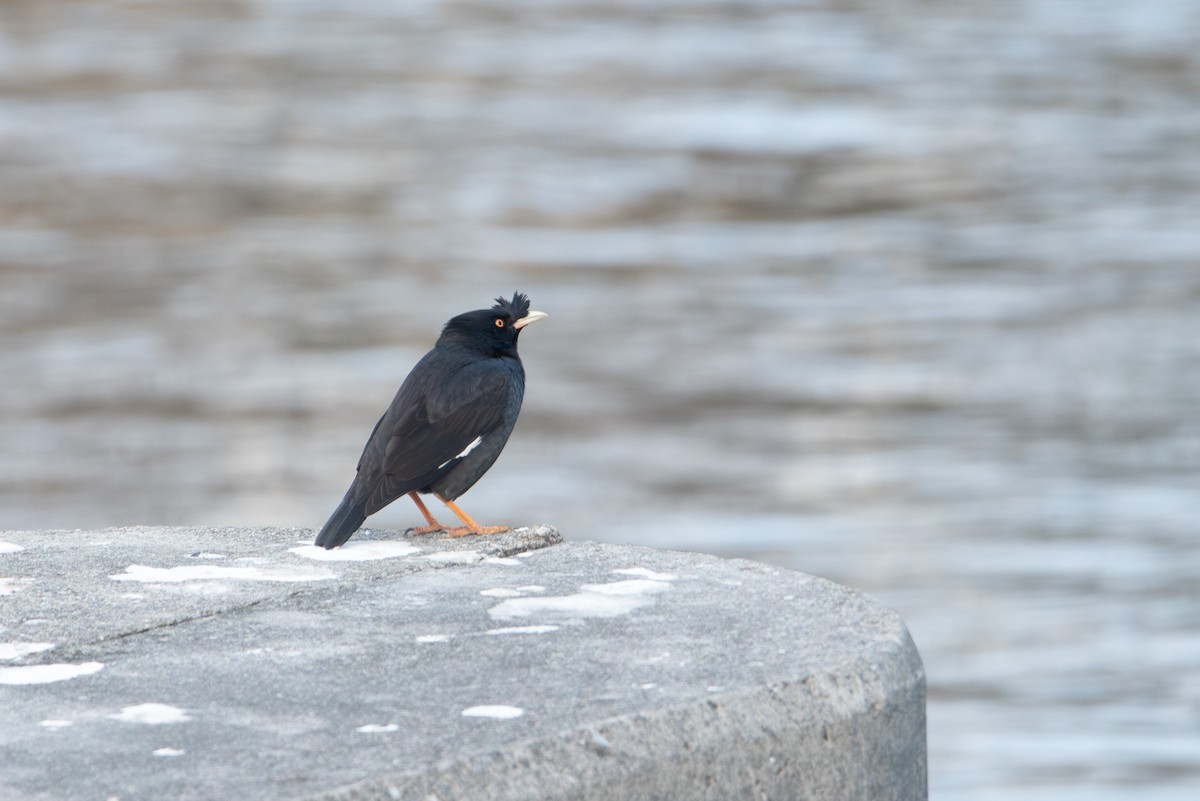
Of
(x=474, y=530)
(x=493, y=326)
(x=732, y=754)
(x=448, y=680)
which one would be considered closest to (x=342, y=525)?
(x=474, y=530)

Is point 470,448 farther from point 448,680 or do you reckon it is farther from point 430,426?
point 448,680

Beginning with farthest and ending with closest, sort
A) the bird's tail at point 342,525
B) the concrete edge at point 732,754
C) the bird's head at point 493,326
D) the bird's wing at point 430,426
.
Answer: the bird's head at point 493,326, the bird's wing at point 430,426, the bird's tail at point 342,525, the concrete edge at point 732,754

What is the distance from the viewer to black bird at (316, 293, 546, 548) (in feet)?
14.1

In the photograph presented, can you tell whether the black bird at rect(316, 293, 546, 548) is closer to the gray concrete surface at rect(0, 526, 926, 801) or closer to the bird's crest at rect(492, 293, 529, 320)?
the bird's crest at rect(492, 293, 529, 320)

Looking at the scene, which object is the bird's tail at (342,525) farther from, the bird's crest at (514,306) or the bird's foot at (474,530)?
the bird's crest at (514,306)

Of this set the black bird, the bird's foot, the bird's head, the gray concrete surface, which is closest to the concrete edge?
the gray concrete surface

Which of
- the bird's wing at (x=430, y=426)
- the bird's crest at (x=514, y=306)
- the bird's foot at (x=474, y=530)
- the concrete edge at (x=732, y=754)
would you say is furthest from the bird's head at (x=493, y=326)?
the concrete edge at (x=732, y=754)

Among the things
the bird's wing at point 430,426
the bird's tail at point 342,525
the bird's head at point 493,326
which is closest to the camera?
the bird's tail at point 342,525

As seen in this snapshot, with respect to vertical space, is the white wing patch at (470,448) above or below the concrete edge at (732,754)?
above

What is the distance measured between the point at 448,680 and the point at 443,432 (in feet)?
4.74

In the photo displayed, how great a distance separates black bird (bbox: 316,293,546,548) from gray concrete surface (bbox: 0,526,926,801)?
43 cm

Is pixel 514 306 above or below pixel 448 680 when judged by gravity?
above

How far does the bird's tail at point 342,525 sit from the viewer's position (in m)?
3.98

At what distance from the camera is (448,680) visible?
298cm
